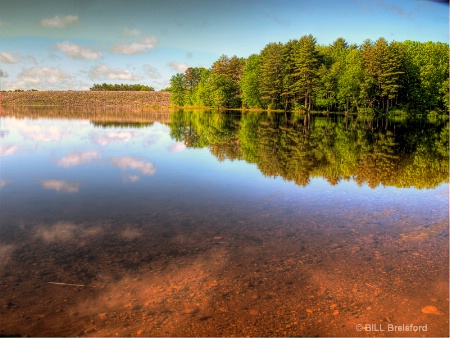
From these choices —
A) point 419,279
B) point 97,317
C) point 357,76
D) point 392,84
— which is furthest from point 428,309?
point 392,84

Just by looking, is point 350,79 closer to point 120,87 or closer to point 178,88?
point 178,88

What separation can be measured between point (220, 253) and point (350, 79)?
2375 inches

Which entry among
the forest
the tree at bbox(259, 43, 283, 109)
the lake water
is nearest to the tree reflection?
the lake water

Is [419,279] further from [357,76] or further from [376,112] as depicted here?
[376,112]

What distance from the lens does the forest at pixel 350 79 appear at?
62.4 metres

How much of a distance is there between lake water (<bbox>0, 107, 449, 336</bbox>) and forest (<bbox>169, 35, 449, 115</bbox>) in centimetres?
5536

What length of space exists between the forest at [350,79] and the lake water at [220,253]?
55.4 meters

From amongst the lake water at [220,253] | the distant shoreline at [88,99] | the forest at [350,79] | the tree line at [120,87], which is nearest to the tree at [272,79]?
the forest at [350,79]

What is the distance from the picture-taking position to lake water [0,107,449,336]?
4.00m

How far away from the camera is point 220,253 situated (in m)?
5.63

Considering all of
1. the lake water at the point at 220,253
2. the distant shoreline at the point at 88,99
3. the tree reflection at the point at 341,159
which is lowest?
the lake water at the point at 220,253

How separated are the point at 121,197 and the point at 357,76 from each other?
59.4 meters

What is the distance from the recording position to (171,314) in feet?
13.4

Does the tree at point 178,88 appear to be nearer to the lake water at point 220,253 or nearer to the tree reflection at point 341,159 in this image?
the tree reflection at point 341,159
